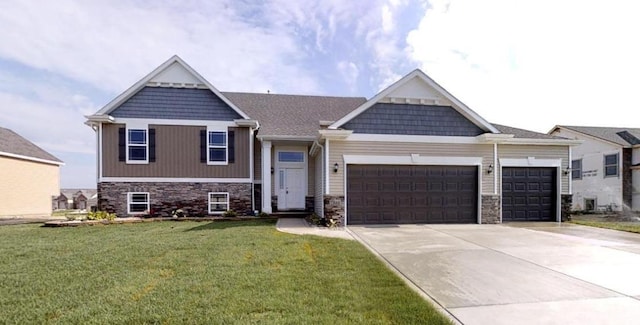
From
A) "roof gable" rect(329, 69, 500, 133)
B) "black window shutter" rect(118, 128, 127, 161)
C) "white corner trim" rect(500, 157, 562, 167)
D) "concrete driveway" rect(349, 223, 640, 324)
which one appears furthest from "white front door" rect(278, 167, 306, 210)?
"white corner trim" rect(500, 157, 562, 167)

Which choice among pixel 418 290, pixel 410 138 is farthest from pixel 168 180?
pixel 418 290

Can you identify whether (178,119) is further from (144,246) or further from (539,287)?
(539,287)

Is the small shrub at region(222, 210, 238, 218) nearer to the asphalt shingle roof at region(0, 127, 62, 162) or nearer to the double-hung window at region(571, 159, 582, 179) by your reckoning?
the asphalt shingle roof at region(0, 127, 62, 162)

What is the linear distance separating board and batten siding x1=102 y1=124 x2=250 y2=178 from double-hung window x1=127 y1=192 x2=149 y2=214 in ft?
2.78

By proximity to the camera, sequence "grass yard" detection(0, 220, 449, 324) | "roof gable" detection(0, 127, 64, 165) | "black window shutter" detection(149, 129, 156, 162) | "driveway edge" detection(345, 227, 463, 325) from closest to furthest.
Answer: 1. "grass yard" detection(0, 220, 449, 324)
2. "driveway edge" detection(345, 227, 463, 325)
3. "black window shutter" detection(149, 129, 156, 162)
4. "roof gable" detection(0, 127, 64, 165)

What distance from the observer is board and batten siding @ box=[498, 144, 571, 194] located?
12320 mm

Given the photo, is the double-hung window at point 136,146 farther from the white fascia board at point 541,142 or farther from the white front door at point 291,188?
the white fascia board at point 541,142

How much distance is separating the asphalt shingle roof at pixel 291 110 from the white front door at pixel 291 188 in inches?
72.8

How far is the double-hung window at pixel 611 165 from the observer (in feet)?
61.7

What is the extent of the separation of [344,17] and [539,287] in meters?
11.1

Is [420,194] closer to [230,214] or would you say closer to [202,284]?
[230,214]

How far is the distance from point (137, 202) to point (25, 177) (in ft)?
36.2

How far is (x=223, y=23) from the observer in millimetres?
11461

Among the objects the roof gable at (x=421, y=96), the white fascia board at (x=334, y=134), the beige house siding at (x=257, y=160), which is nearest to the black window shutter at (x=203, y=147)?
the beige house siding at (x=257, y=160)
